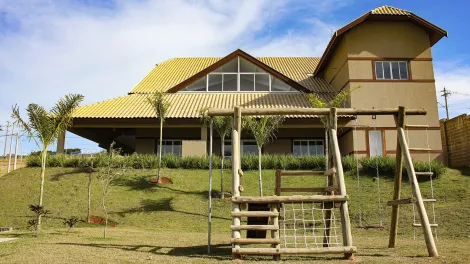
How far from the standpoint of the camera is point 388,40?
20.7 m

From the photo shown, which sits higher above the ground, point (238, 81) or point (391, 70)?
point (238, 81)

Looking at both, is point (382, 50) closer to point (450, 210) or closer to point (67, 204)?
point (450, 210)

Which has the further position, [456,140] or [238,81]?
[238,81]

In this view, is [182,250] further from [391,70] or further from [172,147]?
[391,70]

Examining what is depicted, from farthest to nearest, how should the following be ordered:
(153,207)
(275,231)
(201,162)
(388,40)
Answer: (388,40) → (201,162) → (153,207) → (275,231)

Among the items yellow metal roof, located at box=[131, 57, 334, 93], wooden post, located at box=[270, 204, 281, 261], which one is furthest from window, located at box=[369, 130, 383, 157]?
wooden post, located at box=[270, 204, 281, 261]

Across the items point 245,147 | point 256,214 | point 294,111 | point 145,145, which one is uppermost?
point 145,145

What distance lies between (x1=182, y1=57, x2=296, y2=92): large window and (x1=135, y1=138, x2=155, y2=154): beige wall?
376 cm

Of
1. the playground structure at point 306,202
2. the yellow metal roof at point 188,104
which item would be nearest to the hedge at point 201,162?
the yellow metal roof at point 188,104

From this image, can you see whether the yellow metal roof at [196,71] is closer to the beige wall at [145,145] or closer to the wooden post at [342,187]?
the beige wall at [145,145]

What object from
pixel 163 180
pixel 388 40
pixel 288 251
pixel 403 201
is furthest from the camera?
pixel 388 40

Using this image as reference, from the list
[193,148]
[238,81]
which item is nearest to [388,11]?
[238,81]

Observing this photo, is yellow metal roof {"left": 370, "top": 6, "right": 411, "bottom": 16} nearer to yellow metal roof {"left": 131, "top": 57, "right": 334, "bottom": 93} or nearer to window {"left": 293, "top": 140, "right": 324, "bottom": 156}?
yellow metal roof {"left": 131, "top": 57, "right": 334, "bottom": 93}

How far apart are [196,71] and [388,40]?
13.0 meters
